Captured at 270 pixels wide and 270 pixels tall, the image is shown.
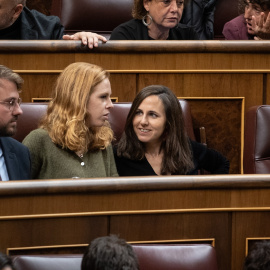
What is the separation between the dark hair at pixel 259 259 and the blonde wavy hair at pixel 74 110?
36cm

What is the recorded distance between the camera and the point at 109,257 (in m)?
0.55

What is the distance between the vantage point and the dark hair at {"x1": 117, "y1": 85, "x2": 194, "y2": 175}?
952 millimetres

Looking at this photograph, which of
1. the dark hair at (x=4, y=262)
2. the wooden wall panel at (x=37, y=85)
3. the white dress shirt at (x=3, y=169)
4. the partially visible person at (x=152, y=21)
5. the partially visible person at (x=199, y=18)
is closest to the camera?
the dark hair at (x=4, y=262)

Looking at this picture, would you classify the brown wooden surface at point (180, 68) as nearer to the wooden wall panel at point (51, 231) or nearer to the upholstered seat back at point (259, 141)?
the upholstered seat back at point (259, 141)

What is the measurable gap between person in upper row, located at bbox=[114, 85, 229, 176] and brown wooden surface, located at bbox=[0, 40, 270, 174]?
11 centimetres

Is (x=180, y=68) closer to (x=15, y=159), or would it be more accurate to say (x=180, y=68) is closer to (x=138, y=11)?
(x=138, y=11)

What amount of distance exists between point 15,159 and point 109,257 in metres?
0.32

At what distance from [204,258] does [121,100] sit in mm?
429

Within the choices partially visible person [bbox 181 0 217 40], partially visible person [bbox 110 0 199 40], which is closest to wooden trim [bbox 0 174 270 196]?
partially visible person [bbox 110 0 199 40]

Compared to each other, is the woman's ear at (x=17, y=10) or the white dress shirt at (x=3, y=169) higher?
the woman's ear at (x=17, y=10)

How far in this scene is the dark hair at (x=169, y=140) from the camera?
95 cm

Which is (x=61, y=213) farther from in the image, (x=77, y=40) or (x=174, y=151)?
(x=77, y=40)

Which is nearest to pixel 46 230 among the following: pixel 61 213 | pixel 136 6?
pixel 61 213

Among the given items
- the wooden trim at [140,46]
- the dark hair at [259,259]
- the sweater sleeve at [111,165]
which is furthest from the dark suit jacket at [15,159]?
the dark hair at [259,259]
